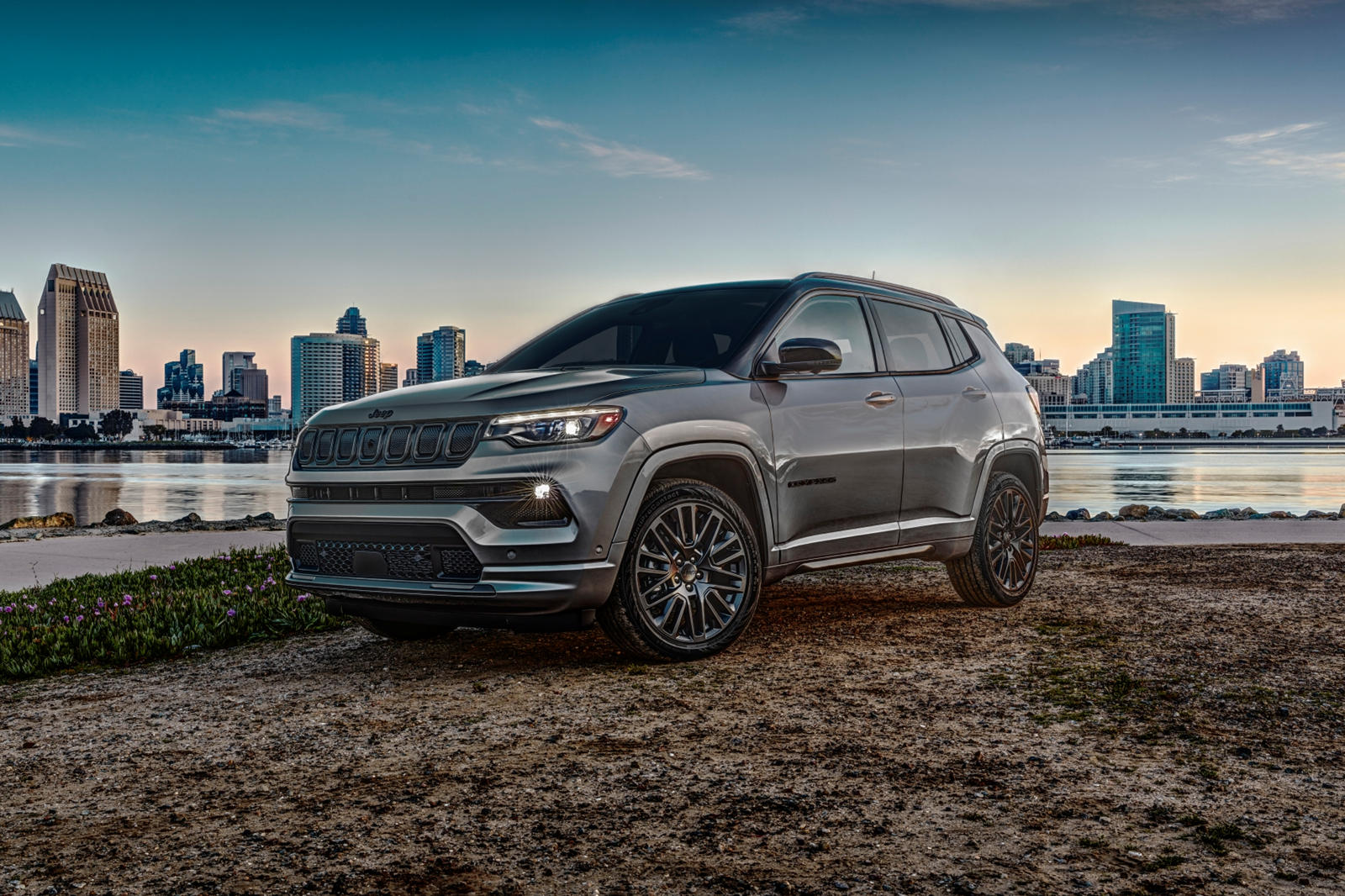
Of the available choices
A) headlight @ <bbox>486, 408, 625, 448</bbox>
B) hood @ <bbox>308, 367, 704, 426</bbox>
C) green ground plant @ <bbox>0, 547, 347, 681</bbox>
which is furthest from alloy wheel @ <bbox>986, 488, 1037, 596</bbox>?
green ground plant @ <bbox>0, 547, 347, 681</bbox>

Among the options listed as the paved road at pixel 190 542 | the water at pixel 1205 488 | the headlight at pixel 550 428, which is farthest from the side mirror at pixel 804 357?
the water at pixel 1205 488

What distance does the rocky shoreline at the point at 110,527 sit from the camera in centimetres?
1505

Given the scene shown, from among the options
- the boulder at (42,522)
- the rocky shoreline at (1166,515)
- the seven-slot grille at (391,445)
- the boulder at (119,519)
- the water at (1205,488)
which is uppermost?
the seven-slot grille at (391,445)

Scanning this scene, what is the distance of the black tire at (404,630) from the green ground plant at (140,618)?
84 cm

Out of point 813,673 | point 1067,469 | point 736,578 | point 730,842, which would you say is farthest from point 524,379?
point 1067,469

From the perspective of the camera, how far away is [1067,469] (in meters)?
63.9

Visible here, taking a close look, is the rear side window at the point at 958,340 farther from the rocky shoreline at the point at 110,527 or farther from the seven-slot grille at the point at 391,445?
the rocky shoreline at the point at 110,527

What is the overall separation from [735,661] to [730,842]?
7.89 feet

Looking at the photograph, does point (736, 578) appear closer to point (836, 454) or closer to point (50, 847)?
point (836, 454)

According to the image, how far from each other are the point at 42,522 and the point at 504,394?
16.6 metres

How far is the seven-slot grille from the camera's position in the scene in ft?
15.7

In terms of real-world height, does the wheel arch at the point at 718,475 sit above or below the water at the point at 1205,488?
above

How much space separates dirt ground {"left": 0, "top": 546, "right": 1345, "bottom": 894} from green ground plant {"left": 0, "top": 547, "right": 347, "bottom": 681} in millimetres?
366

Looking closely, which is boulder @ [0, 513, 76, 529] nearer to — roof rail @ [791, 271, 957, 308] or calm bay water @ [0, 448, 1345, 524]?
calm bay water @ [0, 448, 1345, 524]
